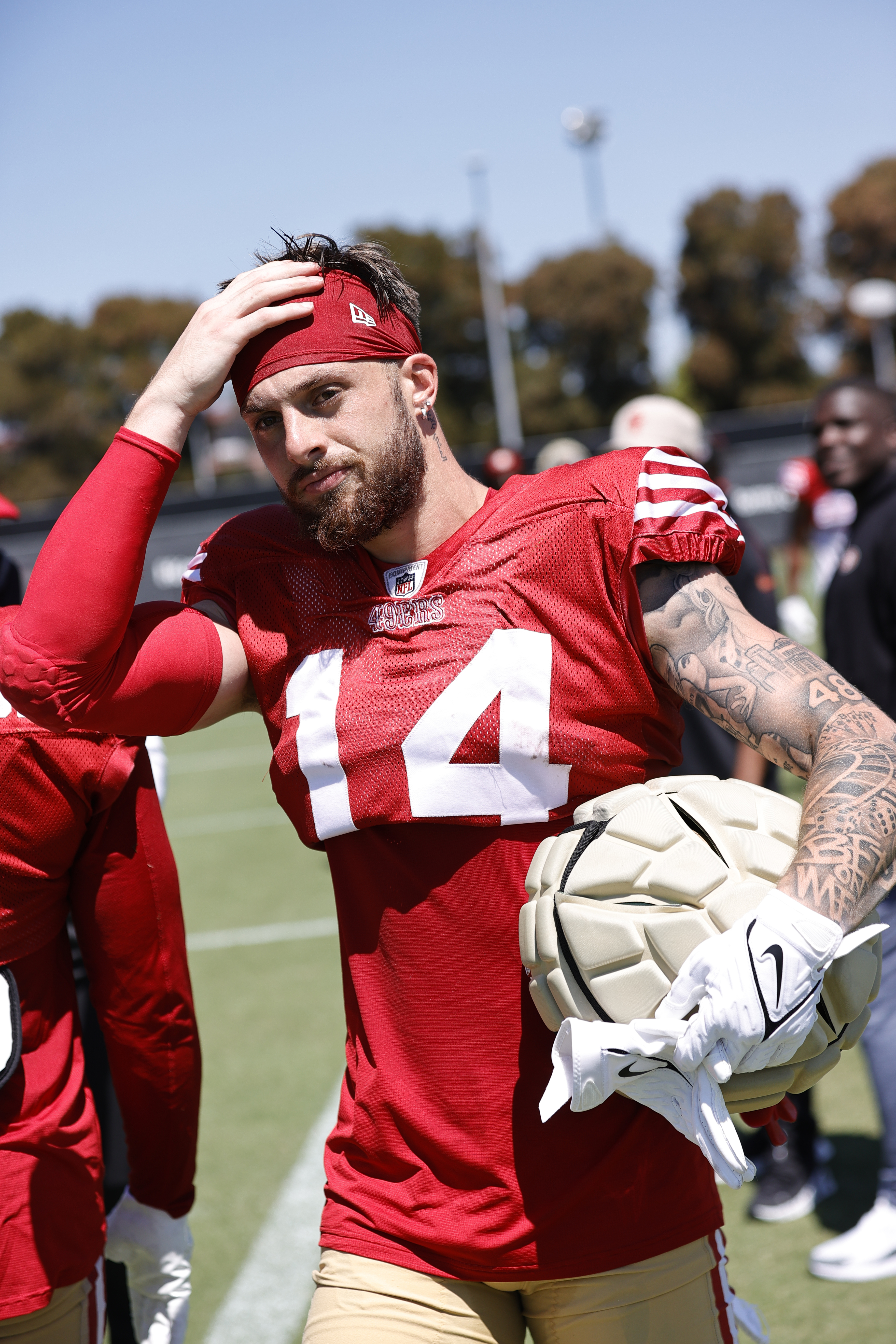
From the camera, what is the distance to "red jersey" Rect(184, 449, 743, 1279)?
6.35ft

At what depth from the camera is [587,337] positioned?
48438 millimetres

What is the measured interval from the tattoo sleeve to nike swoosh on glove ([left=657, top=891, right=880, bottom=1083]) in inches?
1.9

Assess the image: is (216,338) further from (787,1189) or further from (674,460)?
(787,1189)

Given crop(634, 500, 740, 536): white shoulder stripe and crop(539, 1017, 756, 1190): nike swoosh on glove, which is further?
crop(634, 500, 740, 536): white shoulder stripe

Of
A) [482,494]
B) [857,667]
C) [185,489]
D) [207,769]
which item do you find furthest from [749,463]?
[185,489]

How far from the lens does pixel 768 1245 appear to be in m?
3.56

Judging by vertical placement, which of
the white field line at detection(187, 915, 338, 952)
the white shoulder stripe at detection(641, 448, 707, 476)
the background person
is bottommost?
the white field line at detection(187, 915, 338, 952)

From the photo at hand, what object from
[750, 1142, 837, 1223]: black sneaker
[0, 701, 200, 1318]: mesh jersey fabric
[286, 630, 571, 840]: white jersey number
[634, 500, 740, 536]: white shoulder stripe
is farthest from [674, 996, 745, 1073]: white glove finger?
[750, 1142, 837, 1223]: black sneaker

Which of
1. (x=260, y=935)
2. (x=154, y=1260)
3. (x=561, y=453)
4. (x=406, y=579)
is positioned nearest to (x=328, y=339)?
(x=406, y=579)

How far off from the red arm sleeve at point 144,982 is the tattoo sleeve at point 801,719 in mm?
1006

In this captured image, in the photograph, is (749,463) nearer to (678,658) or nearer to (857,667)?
(857,667)

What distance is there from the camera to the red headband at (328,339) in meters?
2.08

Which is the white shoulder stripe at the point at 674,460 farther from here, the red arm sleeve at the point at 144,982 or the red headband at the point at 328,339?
the red arm sleeve at the point at 144,982

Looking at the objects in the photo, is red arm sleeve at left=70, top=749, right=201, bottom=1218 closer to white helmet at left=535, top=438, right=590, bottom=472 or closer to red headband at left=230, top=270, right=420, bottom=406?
red headband at left=230, top=270, right=420, bottom=406
